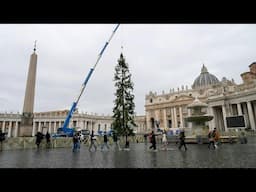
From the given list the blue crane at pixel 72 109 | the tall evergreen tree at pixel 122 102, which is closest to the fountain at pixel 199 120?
the tall evergreen tree at pixel 122 102

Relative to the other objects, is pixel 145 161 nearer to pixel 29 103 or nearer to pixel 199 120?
pixel 29 103

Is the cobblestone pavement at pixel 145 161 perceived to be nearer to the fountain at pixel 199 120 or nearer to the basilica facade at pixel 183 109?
the fountain at pixel 199 120

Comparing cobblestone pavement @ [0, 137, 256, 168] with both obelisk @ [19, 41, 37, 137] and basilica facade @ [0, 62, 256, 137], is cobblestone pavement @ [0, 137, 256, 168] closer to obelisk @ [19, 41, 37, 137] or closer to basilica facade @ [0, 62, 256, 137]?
obelisk @ [19, 41, 37, 137]

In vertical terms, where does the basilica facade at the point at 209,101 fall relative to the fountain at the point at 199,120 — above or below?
above

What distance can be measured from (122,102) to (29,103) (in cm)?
1175

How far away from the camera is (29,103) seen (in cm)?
1822

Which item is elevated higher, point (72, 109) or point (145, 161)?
point (72, 109)

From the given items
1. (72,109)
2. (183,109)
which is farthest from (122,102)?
(183,109)

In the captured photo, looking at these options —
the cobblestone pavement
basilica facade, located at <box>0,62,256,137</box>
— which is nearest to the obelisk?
the cobblestone pavement

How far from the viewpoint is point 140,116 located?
109 metres

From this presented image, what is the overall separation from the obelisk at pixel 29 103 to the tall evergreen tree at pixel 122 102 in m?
10.6

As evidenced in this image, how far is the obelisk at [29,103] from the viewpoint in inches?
712
